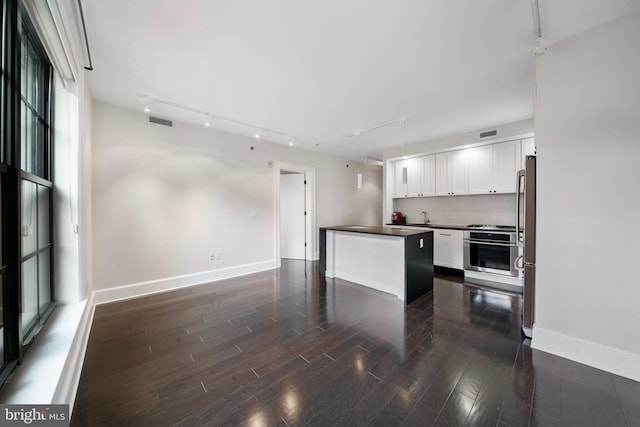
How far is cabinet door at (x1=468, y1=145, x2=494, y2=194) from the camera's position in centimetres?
430

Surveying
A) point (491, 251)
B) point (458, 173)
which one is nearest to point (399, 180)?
point (458, 173)

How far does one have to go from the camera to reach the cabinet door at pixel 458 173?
4.60 metres

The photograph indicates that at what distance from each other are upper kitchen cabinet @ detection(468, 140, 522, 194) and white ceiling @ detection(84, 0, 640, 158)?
0.67 meters

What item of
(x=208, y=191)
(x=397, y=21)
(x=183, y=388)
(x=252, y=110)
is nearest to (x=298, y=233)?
(x=208, y=191)

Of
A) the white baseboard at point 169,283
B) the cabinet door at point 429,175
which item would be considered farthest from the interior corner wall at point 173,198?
the cabinet door at point 429,175

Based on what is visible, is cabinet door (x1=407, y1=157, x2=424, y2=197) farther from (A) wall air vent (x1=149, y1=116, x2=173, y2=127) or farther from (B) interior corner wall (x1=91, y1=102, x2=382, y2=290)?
(A) wall air vent (x1=149, y1=116, x2=173, y2=127)

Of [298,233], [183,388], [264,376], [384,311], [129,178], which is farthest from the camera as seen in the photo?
[298,233]

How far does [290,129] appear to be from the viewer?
167 inches

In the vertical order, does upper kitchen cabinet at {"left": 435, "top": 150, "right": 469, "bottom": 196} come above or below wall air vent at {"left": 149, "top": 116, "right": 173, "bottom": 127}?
below

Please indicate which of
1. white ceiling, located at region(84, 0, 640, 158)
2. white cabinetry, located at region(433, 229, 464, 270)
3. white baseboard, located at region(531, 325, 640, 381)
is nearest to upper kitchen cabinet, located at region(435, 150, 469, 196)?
white cabinetry, located at region(433, 229, 464, 270)

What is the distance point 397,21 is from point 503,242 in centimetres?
372

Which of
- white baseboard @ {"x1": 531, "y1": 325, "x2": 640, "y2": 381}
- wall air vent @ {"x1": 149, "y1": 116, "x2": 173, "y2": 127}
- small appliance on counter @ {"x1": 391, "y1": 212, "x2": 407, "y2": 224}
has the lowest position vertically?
white baseboard @ {"x1": 531, "y1": 325, "x2": 640, "y2": 381}

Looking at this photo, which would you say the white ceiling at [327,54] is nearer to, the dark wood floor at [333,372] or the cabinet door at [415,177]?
the cabinet door at [415,177]

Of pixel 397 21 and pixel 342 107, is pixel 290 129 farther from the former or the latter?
pixel 397 21
